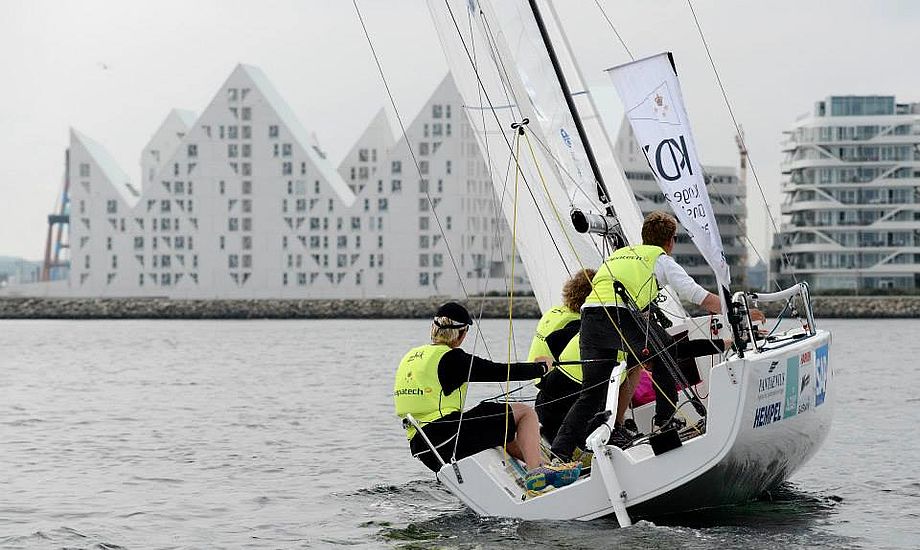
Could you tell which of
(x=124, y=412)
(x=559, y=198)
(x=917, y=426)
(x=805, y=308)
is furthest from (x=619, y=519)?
(x=124, y=412)

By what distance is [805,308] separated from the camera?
33.5 feet

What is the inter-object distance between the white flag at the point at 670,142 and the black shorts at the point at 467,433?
1.70 m

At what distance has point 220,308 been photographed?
329 ft

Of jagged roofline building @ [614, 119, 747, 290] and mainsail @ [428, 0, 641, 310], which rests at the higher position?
jagged roofline building @ [614, 119, 747, 290]

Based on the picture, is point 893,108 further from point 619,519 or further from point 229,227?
point 619,519

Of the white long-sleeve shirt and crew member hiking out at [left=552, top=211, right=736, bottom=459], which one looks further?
crew member hiking out at [left=552, top=211, right=736, bottom=459]

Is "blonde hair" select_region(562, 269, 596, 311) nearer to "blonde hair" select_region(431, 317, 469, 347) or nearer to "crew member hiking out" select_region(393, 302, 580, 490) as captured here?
"crew member hiking out" select_region(393, 302, 580, 490)

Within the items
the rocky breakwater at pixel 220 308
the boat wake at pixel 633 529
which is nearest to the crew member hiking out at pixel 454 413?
the boat wake at pixel 633 529

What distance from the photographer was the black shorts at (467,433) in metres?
9.50

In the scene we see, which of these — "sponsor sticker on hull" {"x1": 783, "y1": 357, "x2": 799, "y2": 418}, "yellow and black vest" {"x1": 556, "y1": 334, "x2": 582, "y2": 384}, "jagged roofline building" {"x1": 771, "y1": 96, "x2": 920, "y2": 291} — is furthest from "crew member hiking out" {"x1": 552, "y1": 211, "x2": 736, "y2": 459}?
"jagged roofline building" {"x1": 771, "y1": 96, "x2": 920, "y2": 291}

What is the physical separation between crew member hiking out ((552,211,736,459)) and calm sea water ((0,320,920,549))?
88 cm

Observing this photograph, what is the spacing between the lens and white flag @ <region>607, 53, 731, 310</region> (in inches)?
359

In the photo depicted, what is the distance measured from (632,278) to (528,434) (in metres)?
1.22

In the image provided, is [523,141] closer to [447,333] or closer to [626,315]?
[626,315]
